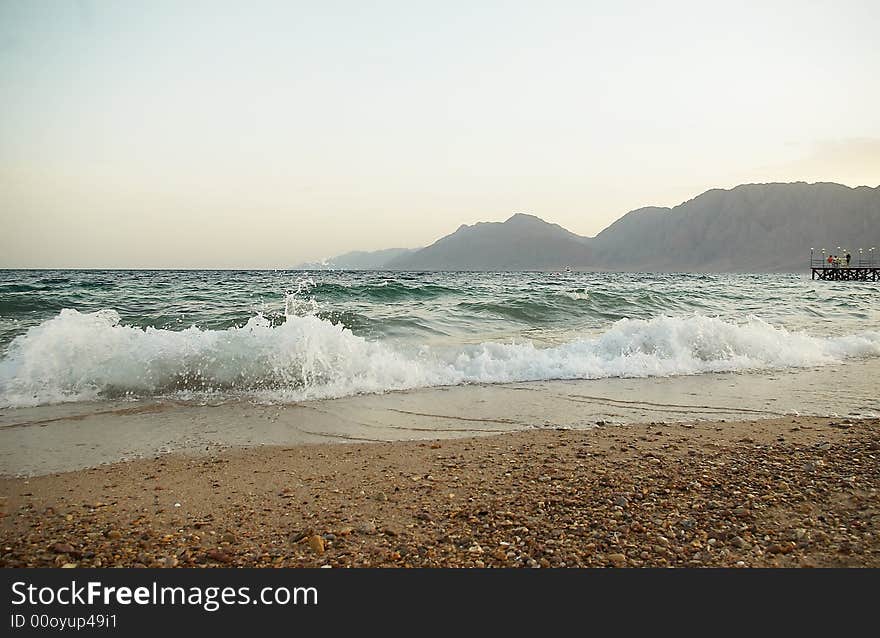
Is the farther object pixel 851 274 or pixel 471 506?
pixel 851 274

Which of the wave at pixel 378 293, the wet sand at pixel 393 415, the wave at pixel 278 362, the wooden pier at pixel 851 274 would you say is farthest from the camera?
the wooden pier at pixel 851 274

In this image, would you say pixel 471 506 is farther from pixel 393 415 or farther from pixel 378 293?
pixel 378 293

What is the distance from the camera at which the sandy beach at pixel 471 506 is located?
3.02 metres

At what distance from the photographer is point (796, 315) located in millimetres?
20234

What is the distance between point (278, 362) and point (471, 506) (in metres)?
5.64

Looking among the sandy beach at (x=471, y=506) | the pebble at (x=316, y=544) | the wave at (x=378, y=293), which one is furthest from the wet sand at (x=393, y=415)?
the wave at (x=378, y=293)

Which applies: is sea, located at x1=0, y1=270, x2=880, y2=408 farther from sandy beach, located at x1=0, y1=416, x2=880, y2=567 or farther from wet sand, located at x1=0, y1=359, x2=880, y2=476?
sandy beach, located at x1=0, y1=416, x2=880, y2=567

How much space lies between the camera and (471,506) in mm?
3699

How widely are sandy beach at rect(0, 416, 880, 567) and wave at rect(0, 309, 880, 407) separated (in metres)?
3.10

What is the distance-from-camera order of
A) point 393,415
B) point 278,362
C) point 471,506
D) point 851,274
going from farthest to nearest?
point 851,274, point 278,362, point 393,415, point 471,506

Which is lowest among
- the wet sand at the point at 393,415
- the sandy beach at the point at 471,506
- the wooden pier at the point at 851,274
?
the wet sand at the point at 393,415

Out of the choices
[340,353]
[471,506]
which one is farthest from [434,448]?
[340,353]

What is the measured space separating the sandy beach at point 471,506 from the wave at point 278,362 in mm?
3097

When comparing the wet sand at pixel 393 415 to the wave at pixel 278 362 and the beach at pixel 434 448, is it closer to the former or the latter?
the beach at pixel 434 448
